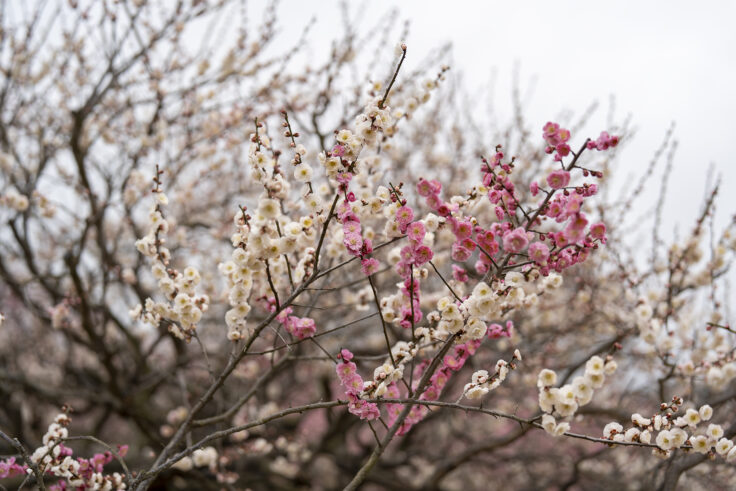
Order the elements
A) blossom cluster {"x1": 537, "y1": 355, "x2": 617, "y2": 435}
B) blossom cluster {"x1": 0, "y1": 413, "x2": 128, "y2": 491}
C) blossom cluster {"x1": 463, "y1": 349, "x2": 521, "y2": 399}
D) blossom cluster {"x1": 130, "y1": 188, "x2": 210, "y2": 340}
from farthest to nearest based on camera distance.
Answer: blossom cluster {"x1": 130, "y1": 188, "x2": 210, "y2": 340}
blossom cluster {"x1": 0, "y1": 413, "x2": 128, "y2": 491}
blossom cluster {"x1": 463, "y1": 349, "x2": 521, "y2": 399}
blossom cluster {"x1": 537, "y1": 355, "x2": 617, "y2": 435}

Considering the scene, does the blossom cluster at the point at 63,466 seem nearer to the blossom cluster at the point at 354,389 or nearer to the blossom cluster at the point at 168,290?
the blossom cluster at the point at 168,290

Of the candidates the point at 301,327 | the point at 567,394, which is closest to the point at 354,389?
the point at 301,327

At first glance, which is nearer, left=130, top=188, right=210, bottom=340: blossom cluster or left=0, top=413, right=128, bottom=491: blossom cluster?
left=0, top=413, right=128, bottom=491: blossom cluster

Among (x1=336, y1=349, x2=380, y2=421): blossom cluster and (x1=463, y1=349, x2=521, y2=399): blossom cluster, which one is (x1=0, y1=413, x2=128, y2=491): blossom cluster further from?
(x1=463, y1=349, x2=521, y2=399): blossom cluster

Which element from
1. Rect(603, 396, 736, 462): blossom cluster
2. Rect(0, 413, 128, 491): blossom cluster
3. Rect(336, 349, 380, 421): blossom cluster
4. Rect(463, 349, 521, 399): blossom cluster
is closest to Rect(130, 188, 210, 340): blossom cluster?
Rect(0, 413, 128, 491): blossom cluster

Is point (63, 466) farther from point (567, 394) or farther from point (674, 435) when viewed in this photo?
point (674, 435)

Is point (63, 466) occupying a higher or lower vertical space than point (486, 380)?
lower

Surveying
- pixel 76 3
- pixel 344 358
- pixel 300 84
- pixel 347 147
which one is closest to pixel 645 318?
pixel 344 358

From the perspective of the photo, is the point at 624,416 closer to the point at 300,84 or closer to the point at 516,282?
the point at 516,282

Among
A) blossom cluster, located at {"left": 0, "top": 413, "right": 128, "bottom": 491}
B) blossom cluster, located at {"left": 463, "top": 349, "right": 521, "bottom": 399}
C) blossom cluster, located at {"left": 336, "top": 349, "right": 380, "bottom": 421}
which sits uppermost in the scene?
blossom cluster, located at {"left": 463, "top": 349, "right": 521, "bottom": 399}

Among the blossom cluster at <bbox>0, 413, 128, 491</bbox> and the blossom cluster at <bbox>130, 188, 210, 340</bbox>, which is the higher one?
the blossom cluster at <bbox>130, 188, 210, 340</bbox>

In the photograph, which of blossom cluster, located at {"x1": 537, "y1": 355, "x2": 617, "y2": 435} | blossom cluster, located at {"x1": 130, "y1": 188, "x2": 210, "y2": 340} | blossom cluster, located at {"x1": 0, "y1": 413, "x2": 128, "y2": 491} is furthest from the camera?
blossom cluster, located at {"x1": 130, "y1": 188, "x2": 210, "y2": 340}

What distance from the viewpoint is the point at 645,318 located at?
3.51 meters

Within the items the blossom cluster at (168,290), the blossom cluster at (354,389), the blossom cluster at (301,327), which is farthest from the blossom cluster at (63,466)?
the blossom cluster at (354,389)
